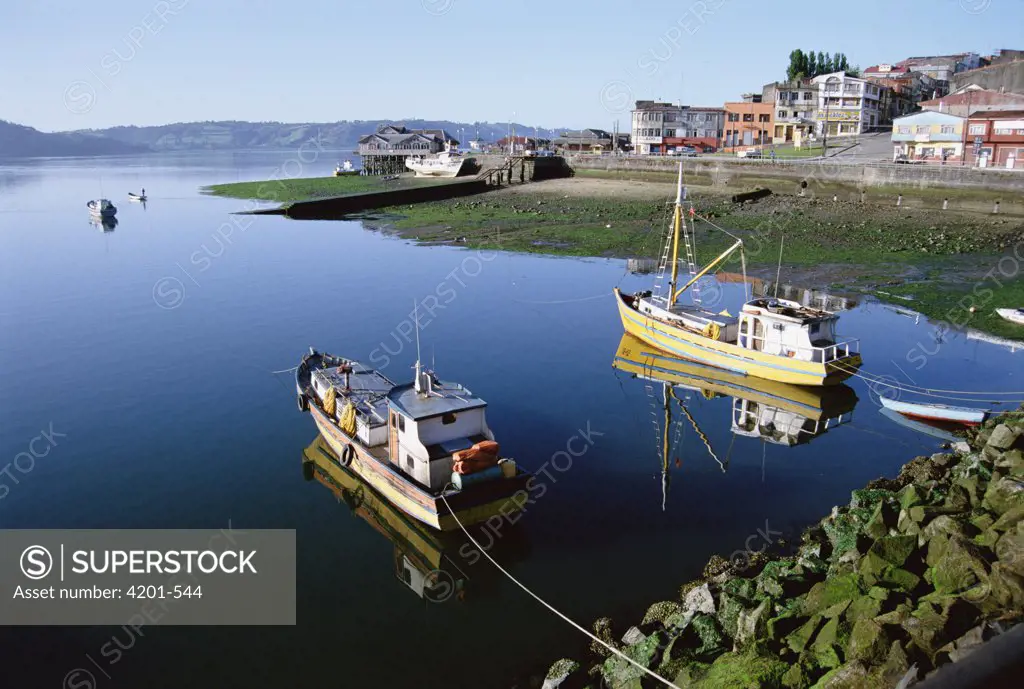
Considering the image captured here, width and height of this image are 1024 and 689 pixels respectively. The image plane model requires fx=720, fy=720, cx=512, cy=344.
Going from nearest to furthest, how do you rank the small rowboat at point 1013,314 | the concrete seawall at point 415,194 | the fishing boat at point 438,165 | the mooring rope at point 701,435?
1. the mooring rope at point 701,435
2. the small rowboat at point 1013,314
3. the concrete seawall at point 415,194
4. the fishing boat at point 438,165

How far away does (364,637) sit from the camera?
14.1 meters

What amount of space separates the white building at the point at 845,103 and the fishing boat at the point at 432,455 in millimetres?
94228

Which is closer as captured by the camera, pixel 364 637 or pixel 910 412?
pixel 364 637

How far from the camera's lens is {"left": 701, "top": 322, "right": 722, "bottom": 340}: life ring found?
92.5 ft

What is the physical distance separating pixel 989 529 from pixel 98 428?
24.4 metres

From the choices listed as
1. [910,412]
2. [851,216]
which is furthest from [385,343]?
[851,216]

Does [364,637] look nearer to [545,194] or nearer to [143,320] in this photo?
[143,320]

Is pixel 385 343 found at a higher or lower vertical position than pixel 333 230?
lower

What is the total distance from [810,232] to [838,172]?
51.6 feet

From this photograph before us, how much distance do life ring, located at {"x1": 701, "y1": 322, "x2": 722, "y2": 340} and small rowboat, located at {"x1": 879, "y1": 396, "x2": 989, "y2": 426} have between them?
6448mm

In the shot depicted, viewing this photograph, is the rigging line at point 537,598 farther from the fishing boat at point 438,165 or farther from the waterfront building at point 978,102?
the fishing boat at point 438,165

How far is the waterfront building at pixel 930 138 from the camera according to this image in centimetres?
6825

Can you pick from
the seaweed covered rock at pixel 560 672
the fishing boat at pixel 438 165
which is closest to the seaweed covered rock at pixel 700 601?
the seaweed covered rock at pixel 560 672

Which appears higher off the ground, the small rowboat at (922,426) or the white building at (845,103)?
the white building at (845,103)
